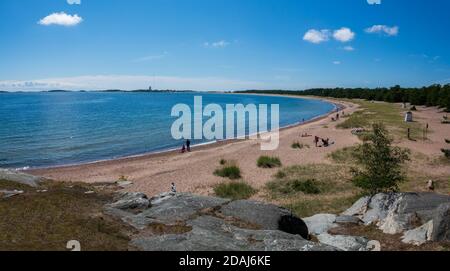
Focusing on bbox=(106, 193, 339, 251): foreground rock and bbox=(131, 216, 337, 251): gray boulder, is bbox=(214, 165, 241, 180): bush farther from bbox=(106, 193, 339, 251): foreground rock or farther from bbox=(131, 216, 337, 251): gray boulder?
bbox=(131, 216, 337, 251): gray boulder

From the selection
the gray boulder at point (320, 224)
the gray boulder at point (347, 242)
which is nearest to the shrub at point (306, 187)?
the gray boulder at point (320, 224)

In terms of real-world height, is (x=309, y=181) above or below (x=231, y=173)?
above

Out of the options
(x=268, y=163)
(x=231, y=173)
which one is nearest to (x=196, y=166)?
(x=231, y=173)

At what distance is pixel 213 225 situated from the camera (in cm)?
1086

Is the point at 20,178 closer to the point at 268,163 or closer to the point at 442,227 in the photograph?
the point at 442,227

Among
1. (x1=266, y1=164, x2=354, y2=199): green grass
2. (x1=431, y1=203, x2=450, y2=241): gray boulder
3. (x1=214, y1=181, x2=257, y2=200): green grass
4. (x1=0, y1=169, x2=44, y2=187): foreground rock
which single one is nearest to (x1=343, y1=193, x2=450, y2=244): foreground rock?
(x1=431, y1=203, x2=450, y2=241): gray boulder

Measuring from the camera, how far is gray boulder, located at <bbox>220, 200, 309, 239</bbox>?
11.9m

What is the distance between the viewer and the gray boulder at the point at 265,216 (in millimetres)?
11867

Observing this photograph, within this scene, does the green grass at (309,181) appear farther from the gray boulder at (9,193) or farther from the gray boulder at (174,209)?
the gray boulder at (9,193)

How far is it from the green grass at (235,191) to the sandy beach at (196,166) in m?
1.10

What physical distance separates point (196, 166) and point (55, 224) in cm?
2554
